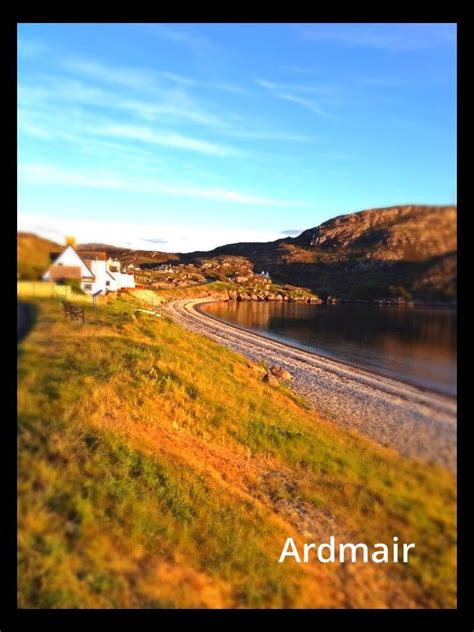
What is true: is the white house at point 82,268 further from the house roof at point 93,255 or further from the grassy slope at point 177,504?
the grassy slope at point 177,504

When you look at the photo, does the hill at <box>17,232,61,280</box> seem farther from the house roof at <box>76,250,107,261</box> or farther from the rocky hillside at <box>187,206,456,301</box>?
the rocky hillside at <box>187,206,456,301</box>

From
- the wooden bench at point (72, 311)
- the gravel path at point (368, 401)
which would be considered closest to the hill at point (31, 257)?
the wooden bench at point (72, 311)

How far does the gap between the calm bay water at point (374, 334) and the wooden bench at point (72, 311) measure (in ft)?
12.0

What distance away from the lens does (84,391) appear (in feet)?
20.6

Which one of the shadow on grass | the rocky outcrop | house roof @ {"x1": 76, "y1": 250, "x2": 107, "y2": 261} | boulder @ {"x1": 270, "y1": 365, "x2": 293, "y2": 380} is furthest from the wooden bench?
the rocky outcrop

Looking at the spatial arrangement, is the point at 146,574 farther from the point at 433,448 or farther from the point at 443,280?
the point at 443,280

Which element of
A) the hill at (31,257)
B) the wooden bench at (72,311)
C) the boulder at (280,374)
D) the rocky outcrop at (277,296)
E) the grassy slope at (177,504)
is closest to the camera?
the grassy slope at (177,504)

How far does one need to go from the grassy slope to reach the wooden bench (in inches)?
3.5

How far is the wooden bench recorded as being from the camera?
4.54m

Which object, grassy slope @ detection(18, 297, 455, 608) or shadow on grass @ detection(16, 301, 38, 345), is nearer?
grassy slope @ detection(18, 297, 455, 608)

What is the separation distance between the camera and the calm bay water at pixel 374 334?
137 inches
